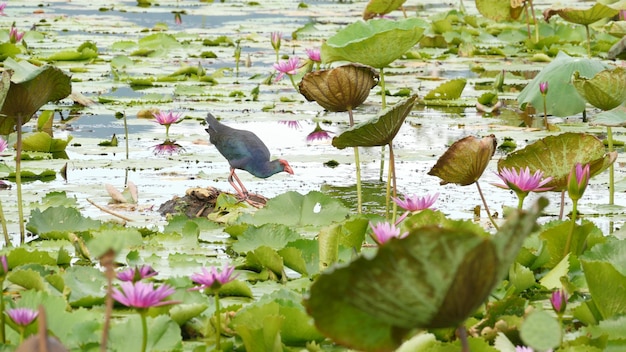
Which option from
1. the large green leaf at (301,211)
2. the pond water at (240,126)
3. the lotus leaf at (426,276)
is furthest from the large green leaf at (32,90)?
the lotus leaf at (426,276)

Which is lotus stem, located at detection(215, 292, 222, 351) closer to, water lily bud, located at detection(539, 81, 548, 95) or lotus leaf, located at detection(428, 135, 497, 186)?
lotus leaf, located at detection(428, 135, 497, 186)

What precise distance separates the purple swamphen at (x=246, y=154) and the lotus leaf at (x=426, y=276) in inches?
97.3

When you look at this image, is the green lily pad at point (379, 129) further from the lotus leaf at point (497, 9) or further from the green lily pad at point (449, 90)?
the lotus leaf at point (497, 9)

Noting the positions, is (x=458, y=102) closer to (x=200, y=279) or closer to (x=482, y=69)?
(x=482, y=69)

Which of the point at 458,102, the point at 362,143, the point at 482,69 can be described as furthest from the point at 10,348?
the point at 482,69

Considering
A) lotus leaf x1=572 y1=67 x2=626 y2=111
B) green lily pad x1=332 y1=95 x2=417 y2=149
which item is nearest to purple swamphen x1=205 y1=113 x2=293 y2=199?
green lily pad x1=332 y1=95 x2=417 y2=149

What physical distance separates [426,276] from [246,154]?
2.60m

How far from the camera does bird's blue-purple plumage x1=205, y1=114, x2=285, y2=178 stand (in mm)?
3984

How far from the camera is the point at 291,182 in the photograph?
436cm

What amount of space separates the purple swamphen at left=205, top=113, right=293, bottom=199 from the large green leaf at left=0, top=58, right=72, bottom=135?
3.24 feet

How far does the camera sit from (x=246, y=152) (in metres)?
3.98

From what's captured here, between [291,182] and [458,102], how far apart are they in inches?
94.4

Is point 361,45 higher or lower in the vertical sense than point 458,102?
higher

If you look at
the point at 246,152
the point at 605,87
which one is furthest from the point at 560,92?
the point at 246,152
